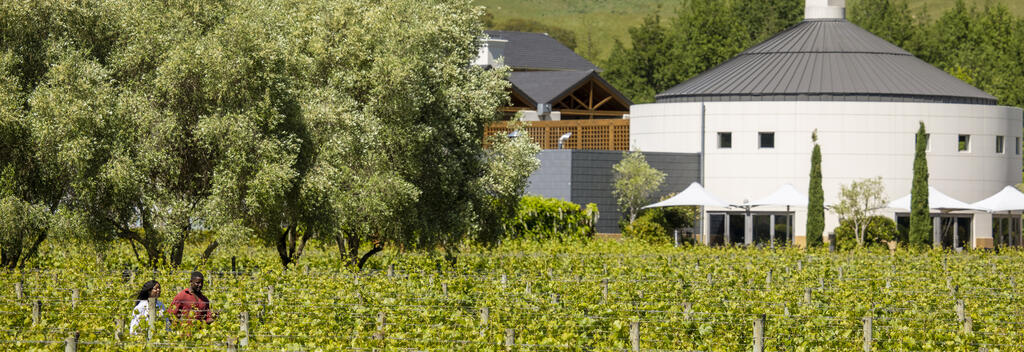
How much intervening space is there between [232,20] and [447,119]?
19.6 ft

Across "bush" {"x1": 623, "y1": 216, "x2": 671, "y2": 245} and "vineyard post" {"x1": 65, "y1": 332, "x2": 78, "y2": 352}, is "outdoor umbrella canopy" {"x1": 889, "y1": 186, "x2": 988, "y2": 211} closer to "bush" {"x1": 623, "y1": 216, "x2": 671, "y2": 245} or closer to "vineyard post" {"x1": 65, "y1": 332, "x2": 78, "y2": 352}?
"bush" {"x1": 623, "y1": 216, "x2": 671, "y2": 245}

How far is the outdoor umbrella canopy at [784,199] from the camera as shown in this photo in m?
45.8

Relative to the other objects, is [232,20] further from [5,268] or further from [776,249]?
[776,249]

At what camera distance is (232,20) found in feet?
83.9

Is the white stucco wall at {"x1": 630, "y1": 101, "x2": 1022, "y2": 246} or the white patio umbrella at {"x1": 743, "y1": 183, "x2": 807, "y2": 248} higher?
the white stucco wall at {"x1": 630, "y1": 101, "x2": 1022, "y2": 246}

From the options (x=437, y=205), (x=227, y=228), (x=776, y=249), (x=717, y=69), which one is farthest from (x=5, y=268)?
(x=717, y=69)

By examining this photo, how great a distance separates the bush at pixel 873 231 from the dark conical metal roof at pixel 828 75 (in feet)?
16.2

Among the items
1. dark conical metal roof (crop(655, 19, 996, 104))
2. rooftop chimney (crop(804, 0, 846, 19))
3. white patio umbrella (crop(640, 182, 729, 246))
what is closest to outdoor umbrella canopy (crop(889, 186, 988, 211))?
dark conical metal roof (crop(655, 19, 996, 104))

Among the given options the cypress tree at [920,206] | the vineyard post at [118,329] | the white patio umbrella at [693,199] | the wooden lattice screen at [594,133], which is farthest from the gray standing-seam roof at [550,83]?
the vineyard post at [118,329]

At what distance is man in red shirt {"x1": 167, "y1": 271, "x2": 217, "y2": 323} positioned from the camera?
56.0ft

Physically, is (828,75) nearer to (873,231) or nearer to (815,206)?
(873,231)

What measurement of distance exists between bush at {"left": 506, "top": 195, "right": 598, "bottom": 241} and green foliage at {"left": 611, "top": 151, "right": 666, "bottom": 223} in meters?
2.06

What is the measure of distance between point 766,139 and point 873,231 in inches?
221

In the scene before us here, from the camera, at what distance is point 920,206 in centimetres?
4481
